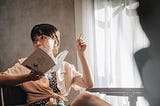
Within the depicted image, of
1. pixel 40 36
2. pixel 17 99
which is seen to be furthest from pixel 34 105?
pixel 40 36

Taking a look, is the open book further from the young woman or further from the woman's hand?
the young woman

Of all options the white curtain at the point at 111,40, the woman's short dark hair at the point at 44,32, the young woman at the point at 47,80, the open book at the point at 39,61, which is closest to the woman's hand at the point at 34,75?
the open book at the point at 39,61

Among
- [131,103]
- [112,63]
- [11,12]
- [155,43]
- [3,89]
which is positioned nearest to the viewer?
[155,43]

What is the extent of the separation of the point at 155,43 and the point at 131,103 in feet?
2.56

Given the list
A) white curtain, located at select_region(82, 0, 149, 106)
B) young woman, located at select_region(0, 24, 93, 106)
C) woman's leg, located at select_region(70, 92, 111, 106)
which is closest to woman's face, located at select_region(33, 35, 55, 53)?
young woman, located at select_region(0, 24, 93, 106)

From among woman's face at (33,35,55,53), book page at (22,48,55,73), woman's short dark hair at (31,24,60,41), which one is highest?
woman's short dark hair at (31,24,60,41)

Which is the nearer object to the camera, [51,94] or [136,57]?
[136,57]

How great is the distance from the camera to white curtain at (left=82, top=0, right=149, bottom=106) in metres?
2.20

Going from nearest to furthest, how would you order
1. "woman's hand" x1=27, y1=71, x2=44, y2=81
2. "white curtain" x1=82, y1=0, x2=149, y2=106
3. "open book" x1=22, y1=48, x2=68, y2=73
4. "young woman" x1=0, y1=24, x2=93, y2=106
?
"open book" x1=22, y1=48, x2=68, y2=73
"woman's hand" x1=27, y1=71, x2=44, y2=81
"young woman" x1=0, y1=24, x2=93, y2=106
"white curtain" x1=82, y1=0, x2=149, y2=106

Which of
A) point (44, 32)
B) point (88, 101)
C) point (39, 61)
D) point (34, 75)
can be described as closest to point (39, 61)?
point (39, 61)

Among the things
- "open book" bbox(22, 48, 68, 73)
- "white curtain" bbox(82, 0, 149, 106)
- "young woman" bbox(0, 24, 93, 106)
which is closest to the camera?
"open book" bbox(22, 48, 68, 73)

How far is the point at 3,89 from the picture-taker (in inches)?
71.6

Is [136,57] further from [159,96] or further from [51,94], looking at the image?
[51,94]

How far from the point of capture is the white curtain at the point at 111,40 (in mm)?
2195
